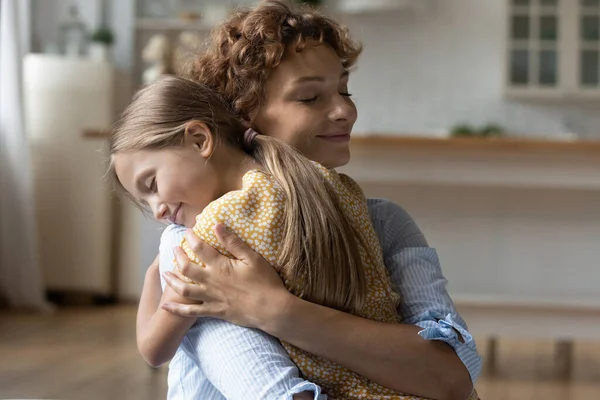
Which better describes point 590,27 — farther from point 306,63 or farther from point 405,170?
point 306,63

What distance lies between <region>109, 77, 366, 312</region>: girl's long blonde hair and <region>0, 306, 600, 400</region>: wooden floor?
2.06 metres

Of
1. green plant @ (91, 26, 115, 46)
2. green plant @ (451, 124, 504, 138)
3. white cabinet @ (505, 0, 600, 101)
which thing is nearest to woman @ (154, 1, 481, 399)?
green plant @ (451, 124, 504, 138)

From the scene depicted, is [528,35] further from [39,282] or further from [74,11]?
[39,282]

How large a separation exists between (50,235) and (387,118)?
7.88 feet

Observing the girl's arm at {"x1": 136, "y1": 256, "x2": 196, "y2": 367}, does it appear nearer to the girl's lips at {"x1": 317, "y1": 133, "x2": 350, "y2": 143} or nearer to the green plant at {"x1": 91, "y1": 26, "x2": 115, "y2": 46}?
the girl's lips at {"x1": 317, "y1": 133, "x2": 350, "y2": 143}

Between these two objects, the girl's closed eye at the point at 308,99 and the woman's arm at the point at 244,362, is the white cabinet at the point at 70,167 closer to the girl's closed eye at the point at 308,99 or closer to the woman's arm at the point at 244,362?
the girl's closed eye at the point at 308,99

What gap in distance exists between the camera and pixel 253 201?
1026mm

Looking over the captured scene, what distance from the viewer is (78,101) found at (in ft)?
18.0

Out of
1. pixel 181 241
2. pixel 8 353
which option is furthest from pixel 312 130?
pixel 8 353

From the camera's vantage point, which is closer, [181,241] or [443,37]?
[181,241]

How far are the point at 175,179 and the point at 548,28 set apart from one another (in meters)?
5.40

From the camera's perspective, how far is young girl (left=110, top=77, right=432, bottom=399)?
40.1 inches

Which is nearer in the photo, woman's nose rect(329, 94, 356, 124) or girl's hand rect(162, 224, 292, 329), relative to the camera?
girl's hand rect(162, 224, 292, 329)

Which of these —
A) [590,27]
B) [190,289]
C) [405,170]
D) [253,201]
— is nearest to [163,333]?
[190,289]
